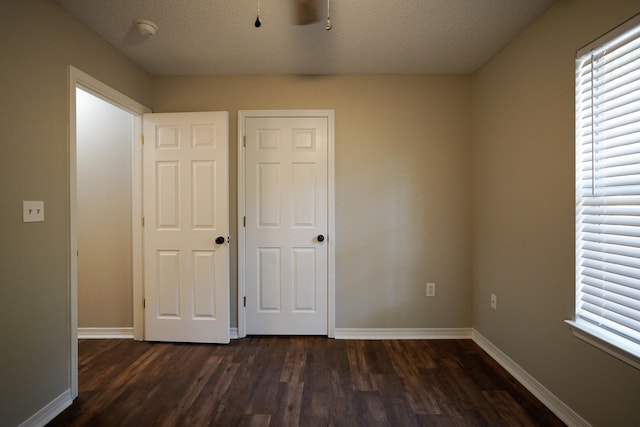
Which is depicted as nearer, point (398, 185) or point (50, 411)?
point (50, 411)

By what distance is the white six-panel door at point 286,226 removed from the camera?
2.56 meters

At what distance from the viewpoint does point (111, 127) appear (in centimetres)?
252

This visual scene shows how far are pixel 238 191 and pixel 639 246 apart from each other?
2593 millimetres

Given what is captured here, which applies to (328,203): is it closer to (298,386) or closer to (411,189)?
(411,189)

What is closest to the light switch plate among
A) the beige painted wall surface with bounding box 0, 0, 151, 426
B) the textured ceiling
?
the beige painted wall surface with bounding box 0, 0, 151, 426

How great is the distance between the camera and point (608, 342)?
1325mm

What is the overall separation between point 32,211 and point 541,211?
119 inches

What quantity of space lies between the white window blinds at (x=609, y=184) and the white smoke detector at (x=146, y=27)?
8.61ft

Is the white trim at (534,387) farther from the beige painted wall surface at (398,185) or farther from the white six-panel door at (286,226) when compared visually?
the white six-panel door at (286,226)

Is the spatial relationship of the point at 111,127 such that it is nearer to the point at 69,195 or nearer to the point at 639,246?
the point at 69,195

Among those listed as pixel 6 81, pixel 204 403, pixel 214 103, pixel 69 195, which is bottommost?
pixel 204 403

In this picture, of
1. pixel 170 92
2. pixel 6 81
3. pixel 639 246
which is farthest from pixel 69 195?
pixel 639 246

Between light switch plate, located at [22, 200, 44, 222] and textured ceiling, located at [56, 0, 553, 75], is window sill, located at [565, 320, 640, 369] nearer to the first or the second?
textured ceiling, located at [56, 0, 553, 75]

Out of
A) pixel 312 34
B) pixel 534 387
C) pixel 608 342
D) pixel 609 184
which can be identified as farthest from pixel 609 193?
pixel 312 34
